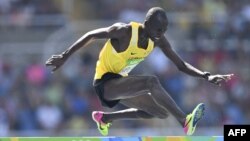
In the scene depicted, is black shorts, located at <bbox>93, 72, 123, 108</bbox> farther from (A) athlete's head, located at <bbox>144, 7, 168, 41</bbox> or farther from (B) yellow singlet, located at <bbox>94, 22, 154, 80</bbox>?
(A) athlete's head, located at <bbox>144, 7, 168, 41</bbox>

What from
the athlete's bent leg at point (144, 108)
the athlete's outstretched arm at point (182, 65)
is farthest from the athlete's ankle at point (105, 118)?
the athlete's outstretched arm at point (182, 65)

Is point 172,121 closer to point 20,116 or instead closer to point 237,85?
point 237,85

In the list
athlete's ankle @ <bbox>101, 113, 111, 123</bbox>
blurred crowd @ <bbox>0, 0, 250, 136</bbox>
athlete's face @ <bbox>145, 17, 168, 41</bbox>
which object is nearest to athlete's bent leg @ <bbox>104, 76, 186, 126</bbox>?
athlete's face @ <bbox>145, 17, 168, 41</bbox>

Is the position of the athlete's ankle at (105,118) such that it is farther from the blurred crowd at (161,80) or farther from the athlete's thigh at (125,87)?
the blurred crowd at (161,80)

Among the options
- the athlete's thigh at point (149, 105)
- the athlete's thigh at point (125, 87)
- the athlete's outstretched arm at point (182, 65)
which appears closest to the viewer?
the athlete's thigh at point (125, 87)

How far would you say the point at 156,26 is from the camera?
10.1 meters

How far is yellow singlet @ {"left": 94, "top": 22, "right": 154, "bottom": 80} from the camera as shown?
10.3m

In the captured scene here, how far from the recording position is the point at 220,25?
17.7 meters

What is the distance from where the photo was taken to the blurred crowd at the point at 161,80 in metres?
16.6

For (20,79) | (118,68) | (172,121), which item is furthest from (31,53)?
(118,68)

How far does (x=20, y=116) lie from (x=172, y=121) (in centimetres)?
263

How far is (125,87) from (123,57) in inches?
13.4

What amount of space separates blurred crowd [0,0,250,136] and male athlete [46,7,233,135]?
5.58 metres

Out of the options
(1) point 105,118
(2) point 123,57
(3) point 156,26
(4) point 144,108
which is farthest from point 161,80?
(3) point 156,26
